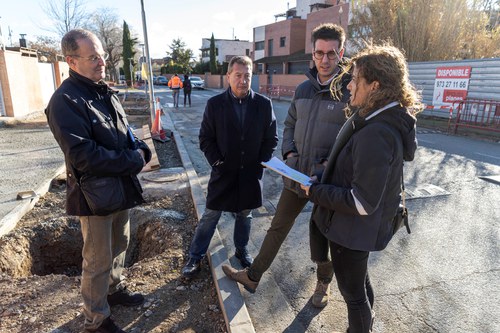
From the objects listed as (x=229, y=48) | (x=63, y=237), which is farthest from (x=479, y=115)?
(x=229, y=48)

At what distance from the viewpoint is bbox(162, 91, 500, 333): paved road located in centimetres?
286

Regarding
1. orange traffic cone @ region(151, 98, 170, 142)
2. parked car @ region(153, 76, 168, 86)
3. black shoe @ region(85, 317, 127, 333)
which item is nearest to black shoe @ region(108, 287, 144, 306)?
black shoe @ region(85, 317, 127, 333)

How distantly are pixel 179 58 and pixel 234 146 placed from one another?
74.0 m

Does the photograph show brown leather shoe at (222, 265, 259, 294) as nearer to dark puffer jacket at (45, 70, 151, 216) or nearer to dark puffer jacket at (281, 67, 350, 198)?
dark puffer jacket at (281, 67, 350, 198)

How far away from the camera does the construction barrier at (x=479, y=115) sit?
464 inches

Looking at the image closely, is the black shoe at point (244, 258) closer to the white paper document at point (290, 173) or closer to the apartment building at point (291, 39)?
the white paper document at point (290, 173)


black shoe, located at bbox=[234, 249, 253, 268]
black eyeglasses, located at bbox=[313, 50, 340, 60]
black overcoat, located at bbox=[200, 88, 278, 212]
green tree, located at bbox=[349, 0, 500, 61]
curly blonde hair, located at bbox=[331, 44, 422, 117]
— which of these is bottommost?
black shoe, located at bbox=[234, 249, 253, 268]

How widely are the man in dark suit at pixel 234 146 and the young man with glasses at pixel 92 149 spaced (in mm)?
793

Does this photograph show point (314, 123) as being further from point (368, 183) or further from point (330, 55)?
point (368, 183)

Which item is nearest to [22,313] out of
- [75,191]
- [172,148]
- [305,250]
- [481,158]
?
[75,191]

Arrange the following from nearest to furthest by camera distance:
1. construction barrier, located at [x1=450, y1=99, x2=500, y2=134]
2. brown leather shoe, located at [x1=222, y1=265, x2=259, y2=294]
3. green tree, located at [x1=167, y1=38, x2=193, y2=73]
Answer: brown leather shoe, located at [x1=222, y1=265, x2=259, y2=294]
construction barrier, located at [x1=450, y1=99, x2=500, y2=134]
green tree, located at [x1=167, y1=38, x2=193, y2=73]

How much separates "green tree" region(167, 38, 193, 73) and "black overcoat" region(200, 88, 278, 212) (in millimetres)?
64194

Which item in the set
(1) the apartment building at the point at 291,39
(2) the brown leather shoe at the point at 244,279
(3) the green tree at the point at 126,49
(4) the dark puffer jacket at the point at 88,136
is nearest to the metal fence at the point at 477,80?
(2) the brown leather shoe at the point at 244,279

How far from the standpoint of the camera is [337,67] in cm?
278
